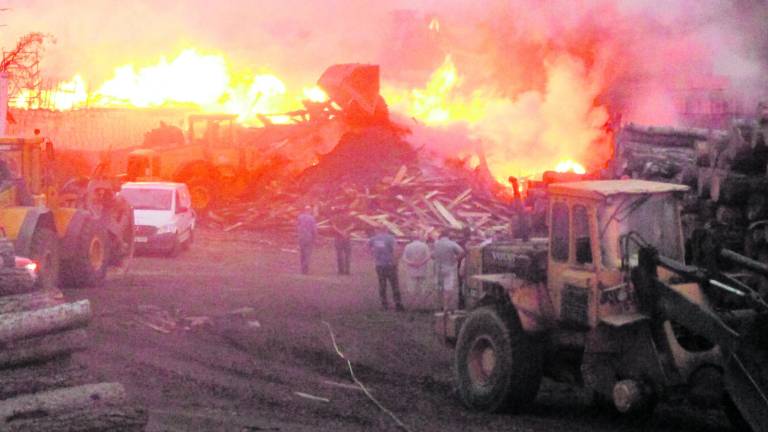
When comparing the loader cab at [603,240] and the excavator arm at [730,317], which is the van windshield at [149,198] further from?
the excavator arm at [730,317]

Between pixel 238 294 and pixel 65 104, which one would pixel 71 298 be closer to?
pixel 238 294

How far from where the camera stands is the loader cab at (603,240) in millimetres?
9609

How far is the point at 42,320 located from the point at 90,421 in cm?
94

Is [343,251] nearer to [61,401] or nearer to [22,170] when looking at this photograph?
[22,170]

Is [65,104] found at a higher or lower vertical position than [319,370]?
higher

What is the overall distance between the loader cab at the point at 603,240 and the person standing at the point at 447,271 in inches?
295

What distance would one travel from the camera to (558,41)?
114ft

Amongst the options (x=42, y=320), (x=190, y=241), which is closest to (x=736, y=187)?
(x=42, y=320)

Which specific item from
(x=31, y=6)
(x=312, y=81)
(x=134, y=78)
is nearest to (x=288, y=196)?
(x=312, y=81)

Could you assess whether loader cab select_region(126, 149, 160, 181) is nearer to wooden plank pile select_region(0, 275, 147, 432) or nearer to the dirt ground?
the dirt ground

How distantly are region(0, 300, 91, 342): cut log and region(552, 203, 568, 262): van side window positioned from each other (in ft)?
14.3

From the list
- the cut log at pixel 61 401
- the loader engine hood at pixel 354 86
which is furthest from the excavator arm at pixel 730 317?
the loader engine hood at pixel 354 86

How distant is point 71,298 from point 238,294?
10.1 feet

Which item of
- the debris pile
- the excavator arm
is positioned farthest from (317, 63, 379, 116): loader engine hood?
the excavator arm
